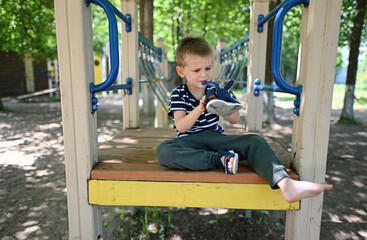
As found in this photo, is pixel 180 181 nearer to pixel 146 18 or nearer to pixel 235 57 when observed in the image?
pixel 235 57

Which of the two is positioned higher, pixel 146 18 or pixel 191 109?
pixel 146 18

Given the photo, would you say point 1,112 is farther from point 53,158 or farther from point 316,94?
point 316,94

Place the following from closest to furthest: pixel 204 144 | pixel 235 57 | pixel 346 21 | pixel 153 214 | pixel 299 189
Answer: pixel 299 189, pixel 204 144, pixel 153 214, pixel 235 57, pixel 346 21

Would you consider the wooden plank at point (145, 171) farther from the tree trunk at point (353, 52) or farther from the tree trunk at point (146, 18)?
the tree trunk at point (353, 52)

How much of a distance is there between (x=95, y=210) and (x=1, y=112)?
28.6 ft

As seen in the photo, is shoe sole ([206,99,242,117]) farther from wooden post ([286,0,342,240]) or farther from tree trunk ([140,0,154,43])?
tree trunk ([140,0,154,43])

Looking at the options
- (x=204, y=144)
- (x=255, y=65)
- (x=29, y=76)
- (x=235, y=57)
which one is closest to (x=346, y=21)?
(x=235, y=57)

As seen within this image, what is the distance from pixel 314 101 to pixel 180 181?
757 mm

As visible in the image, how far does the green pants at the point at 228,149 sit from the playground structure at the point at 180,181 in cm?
10

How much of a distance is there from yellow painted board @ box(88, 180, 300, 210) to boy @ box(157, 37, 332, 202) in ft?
0.33

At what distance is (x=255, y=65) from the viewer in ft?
8.29

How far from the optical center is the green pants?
136 centimetres

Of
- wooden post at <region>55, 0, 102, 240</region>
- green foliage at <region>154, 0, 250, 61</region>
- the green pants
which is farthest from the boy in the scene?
green foliage at <region>154, 0, 250, 61</region>

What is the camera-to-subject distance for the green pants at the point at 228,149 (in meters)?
1.36
